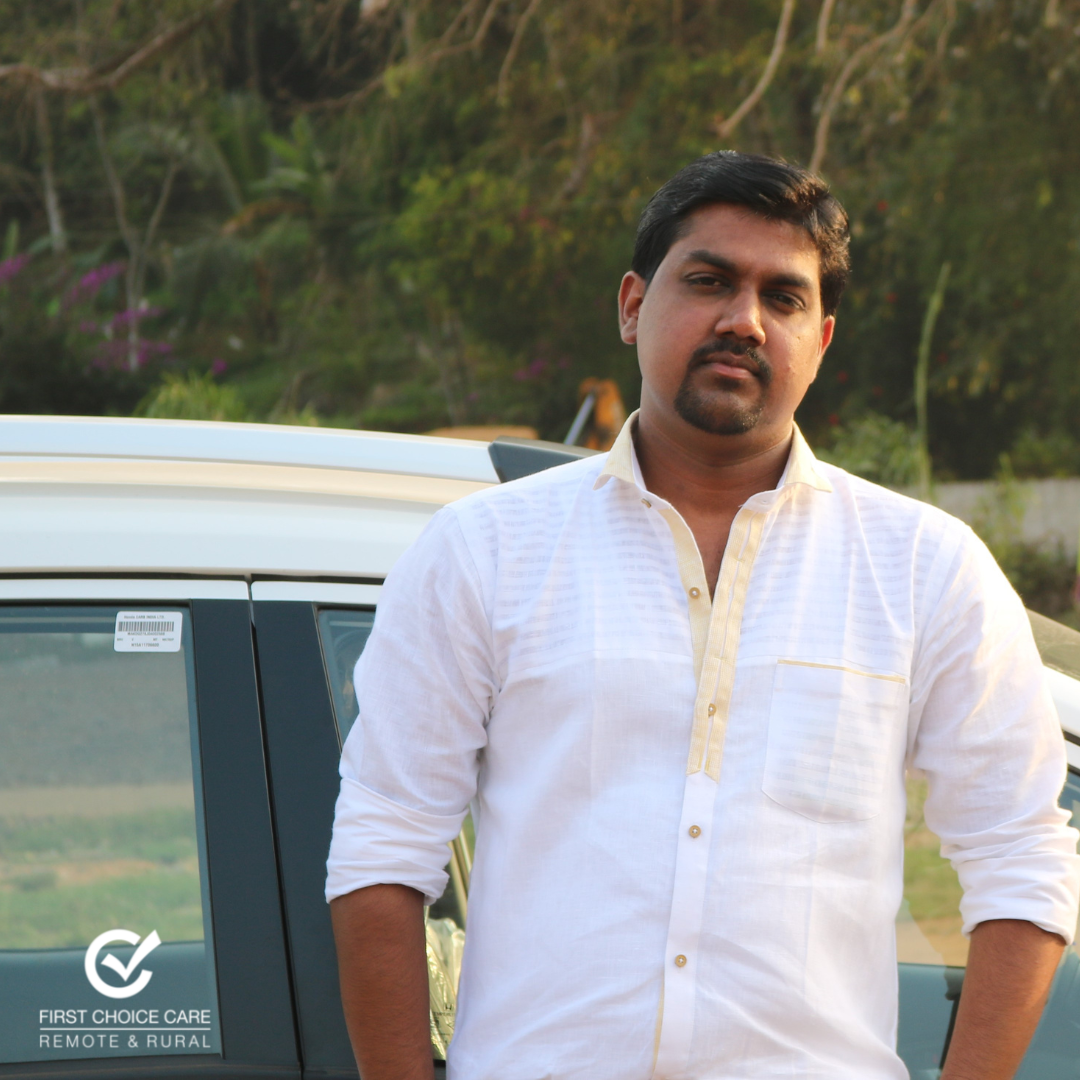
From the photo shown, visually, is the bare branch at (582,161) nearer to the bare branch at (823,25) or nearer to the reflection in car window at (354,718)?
the bare branch at (823,25)

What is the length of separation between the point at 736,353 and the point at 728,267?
0.11m

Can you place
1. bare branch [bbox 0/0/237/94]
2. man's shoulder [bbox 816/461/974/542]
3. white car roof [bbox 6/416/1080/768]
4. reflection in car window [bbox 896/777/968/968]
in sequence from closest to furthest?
1. man's shoulder [bbox 816/461/974/542]
2. white car roof [bbox 6/416/1080/768]
3. reflection in car window [bbox 896/777/968/968]
4. bare branch [bbox 0/0/237/94]

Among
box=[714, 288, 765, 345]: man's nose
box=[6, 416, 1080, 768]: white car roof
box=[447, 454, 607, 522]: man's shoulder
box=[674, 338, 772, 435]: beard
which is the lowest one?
box=[6, 416, 1080, 768]: white car roof

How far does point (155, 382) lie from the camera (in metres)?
11.9

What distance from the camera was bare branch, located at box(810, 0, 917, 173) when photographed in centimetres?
919

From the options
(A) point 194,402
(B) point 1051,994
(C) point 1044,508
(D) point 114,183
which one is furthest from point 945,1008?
(D) point 114,183

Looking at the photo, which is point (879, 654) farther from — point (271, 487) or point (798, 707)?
point (271, 487)

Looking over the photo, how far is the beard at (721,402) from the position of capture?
1495 mm

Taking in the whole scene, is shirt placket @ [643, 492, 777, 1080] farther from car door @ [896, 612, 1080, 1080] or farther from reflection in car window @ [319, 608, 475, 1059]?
car door @ [896, 612, 1080, 1080]

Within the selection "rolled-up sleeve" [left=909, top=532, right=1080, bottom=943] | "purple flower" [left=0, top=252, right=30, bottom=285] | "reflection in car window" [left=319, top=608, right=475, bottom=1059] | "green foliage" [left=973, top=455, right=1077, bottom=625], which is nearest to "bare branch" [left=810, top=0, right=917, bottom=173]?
"green foliage" [left=973, top=455, right=1077, bottom=625]

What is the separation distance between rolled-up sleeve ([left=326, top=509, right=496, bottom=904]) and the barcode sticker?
0.89 feet

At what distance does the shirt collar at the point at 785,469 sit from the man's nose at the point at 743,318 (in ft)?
0.43

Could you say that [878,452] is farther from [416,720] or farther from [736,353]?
[416,720]

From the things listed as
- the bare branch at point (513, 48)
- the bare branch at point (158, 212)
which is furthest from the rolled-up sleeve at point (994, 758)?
the bare branch at point (158, 212)
